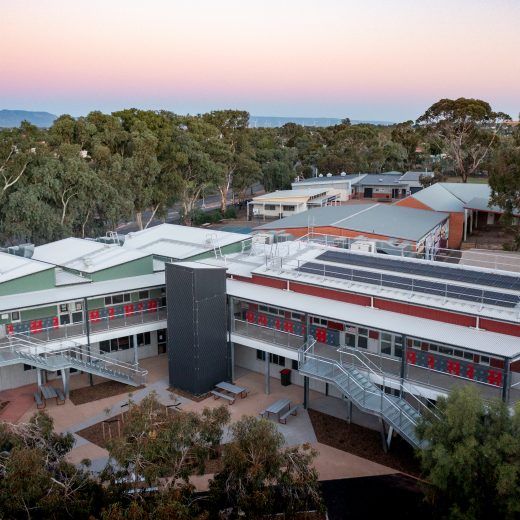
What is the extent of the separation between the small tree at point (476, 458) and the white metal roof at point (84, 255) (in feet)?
62.4

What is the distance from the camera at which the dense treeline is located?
1638 inches

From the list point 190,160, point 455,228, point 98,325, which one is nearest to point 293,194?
point 190,160

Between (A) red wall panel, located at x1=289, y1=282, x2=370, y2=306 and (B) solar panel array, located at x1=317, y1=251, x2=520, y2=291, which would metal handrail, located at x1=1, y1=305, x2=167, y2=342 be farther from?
(B) solar panel array, located at x1=317, y1=251, x2=520, y2=291

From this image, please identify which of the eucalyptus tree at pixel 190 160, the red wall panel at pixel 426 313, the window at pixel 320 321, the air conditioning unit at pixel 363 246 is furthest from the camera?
the eucalyptus tree at pixel 190 160

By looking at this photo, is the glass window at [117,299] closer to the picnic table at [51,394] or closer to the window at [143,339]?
the window at [143,339]

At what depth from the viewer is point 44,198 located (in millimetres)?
42375

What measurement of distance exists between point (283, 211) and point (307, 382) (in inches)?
1663

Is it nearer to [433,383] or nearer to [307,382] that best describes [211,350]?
[307,382]

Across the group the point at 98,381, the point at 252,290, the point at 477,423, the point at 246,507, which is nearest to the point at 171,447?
the point at 246,507

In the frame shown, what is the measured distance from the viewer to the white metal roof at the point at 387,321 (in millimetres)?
19641

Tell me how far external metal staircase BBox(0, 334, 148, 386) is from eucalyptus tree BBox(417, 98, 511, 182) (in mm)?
53680

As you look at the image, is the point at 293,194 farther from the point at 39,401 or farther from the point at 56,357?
the point at 39,401

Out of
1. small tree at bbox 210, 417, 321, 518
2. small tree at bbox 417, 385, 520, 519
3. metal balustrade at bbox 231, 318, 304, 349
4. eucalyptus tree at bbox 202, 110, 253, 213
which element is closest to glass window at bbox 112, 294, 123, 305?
metal balustrade at bbox 231, 318, 304, 349

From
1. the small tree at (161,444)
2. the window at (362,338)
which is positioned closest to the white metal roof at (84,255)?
the window at (362,338)
